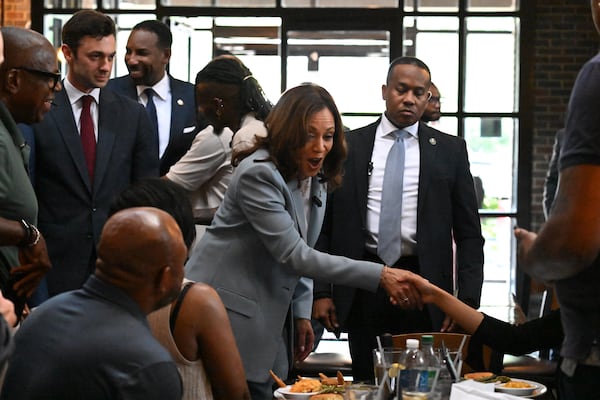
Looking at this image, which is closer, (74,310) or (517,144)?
(74,310)

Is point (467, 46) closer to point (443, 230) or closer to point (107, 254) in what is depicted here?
point (443, 230)

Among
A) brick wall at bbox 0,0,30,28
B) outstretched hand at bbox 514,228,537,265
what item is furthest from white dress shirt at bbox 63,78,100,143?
brick wall at bbox 0,0,30,28

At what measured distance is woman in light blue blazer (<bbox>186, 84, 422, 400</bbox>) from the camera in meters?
3.51

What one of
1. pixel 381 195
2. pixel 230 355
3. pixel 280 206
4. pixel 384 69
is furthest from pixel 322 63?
pixel 230 355

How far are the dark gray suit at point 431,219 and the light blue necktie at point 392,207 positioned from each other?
0.26 ft

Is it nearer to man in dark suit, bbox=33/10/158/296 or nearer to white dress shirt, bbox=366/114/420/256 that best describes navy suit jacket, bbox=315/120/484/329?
white dress shirt, bbox=366/114/420/256

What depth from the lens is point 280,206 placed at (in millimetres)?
3545

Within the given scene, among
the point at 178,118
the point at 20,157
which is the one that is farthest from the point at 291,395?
the point at 178,118

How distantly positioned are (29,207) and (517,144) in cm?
677

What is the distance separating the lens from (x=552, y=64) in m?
9.44

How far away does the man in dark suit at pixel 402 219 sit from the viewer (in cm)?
433

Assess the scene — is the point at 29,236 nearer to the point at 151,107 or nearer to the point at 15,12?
the point at 151,107

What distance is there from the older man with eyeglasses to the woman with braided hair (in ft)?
2.36

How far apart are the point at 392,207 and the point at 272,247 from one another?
957mm
